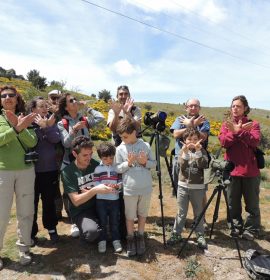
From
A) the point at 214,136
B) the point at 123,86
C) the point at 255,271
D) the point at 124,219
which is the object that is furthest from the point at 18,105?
the point at 214,136

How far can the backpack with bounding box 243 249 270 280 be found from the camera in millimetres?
3773

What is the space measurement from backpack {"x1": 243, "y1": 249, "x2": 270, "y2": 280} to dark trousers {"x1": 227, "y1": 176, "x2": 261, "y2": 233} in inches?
29.2

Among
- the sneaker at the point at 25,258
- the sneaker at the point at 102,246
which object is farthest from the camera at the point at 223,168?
the sneaker at the point at 25,258

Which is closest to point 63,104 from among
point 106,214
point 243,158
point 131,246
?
point 106,214

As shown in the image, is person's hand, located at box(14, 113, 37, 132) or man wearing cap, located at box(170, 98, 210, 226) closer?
person's hand, located at box(14, 113, 37, 132)

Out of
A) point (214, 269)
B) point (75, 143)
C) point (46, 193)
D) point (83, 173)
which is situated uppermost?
Answer: point (75, 143)

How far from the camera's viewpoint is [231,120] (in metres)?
4.70

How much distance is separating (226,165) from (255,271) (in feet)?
4.42

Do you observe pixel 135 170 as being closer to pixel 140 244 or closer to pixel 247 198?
pixel 140 244

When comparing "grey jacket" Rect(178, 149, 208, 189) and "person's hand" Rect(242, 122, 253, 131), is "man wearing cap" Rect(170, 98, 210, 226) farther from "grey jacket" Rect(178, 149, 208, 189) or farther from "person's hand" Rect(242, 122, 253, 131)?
"person's hand" Rect(242, 122, 253, 131)

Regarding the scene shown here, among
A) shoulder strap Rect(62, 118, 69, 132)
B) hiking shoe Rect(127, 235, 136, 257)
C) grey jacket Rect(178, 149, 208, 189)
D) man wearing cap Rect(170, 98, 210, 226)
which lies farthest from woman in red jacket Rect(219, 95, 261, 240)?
shoulder strap Rect(62, 118, 69, 132)

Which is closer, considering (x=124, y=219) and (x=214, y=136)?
(x=124, y=219)

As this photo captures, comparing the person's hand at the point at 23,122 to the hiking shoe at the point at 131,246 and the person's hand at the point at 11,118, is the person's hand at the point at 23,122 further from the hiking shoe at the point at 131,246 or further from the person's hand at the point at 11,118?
the hiking shoe at the point at 131,246

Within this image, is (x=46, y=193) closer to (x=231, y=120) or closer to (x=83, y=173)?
(x=83, y=173)
